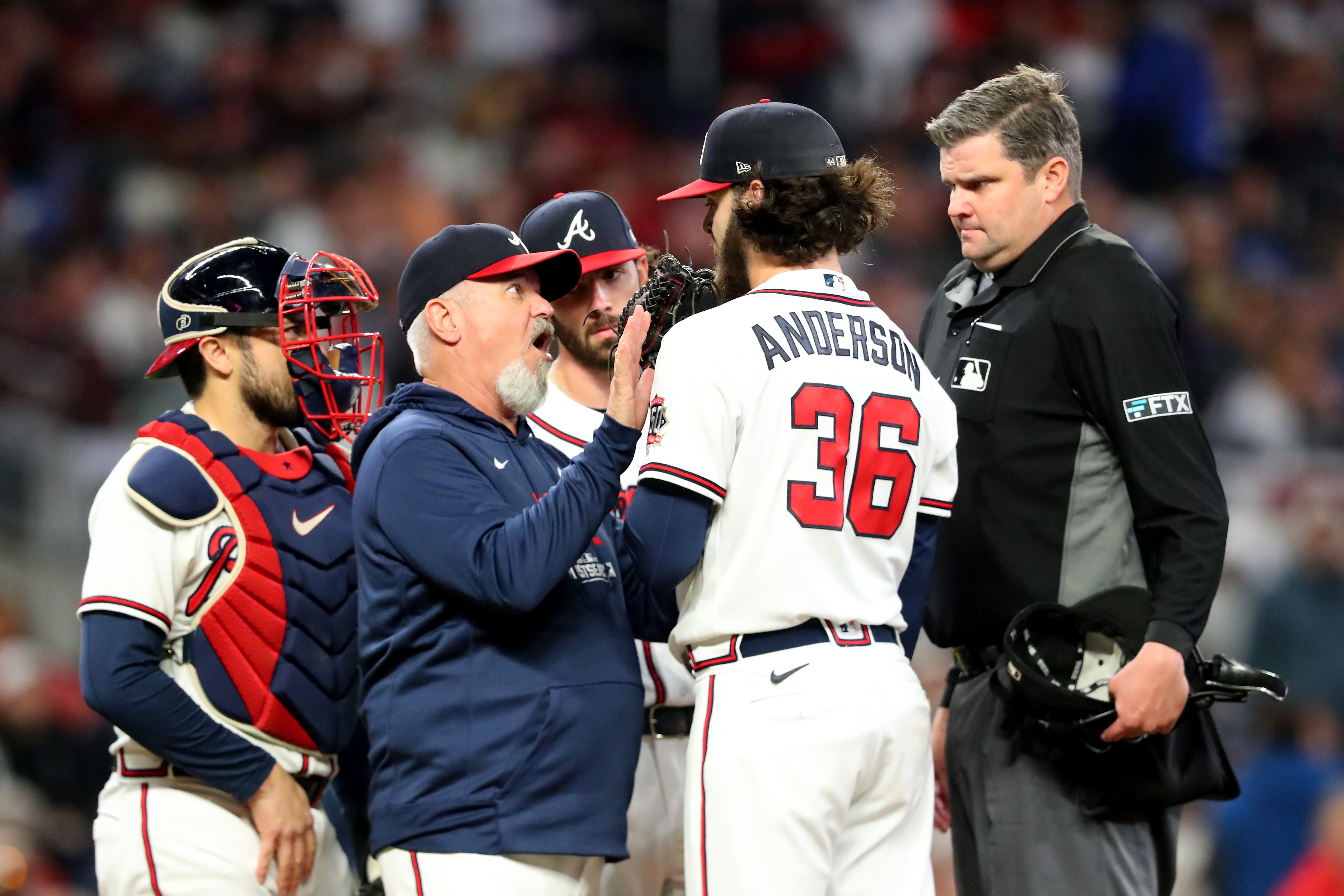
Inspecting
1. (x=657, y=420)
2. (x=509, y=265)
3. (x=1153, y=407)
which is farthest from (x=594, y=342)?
(x=1153, y=407)

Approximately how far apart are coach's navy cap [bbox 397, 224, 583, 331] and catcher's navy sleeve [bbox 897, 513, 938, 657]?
97cm

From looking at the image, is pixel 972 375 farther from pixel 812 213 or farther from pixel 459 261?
pixel 459 261

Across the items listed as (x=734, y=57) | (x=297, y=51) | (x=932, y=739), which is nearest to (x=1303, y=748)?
(x=932, y=739)

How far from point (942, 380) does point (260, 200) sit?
6.79m

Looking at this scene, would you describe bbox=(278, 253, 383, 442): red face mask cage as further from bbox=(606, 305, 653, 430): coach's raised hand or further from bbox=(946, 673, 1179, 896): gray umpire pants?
bbox=(946, 673, 1179, 896): gray umpire pants

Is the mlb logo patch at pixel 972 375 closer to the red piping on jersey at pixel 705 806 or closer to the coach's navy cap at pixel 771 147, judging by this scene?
the coach's navy cap at pixel 771 147

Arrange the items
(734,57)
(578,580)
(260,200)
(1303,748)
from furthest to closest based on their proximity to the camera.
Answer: (734,57), (260,200), (1303,748), (578,580)

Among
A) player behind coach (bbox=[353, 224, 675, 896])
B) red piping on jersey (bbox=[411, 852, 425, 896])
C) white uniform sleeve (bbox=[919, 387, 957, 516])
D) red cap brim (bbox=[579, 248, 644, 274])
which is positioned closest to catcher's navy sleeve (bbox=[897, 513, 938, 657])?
white uniform sleeve (bbox=[919, 387, 957, 516])

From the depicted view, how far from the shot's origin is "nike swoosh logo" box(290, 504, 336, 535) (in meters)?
3.26

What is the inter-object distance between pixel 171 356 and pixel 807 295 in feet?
4.92

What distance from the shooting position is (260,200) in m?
9.23

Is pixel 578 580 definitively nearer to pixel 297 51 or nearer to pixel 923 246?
pixel 923 246

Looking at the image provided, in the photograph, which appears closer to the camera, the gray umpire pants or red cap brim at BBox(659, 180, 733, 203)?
red cap brim at BBox(659, 180, 733, 203)

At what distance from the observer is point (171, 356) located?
11.0ft
